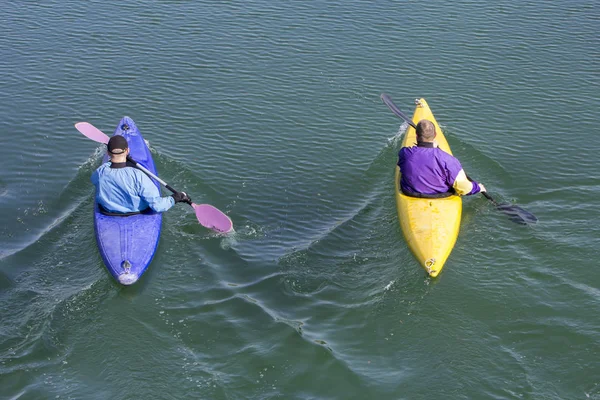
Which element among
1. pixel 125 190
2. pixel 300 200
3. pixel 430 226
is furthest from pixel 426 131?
pixel 125 190

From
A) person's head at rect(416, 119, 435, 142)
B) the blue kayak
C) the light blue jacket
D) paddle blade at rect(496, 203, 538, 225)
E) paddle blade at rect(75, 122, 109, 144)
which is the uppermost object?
person's head at rect(416, 119, 435, 142)

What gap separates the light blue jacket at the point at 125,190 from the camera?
30.7 ft

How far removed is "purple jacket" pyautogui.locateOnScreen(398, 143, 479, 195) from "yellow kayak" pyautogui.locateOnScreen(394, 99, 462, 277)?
15cm

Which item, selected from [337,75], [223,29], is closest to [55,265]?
[337,75]

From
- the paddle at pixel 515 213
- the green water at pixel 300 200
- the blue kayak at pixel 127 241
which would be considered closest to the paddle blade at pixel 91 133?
the green water at pixel 300 200

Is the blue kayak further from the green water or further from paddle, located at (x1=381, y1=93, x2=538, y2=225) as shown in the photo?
paddle, located at (x1=381, y1=93, x2=538, y2=225)

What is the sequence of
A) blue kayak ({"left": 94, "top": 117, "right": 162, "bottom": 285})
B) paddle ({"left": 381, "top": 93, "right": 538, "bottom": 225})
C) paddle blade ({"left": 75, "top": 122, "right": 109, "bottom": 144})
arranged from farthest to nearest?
paddle blade ({"left": 75, "top": 122, "right": 109, "bottom": 144}) → paddle ({"left": 381, "top": 93, "right": 538, "bottom": 225}) → blue kayak ({"left": 94, "top": 117, "right": 162, "bottom": 285})

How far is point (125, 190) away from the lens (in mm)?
9500

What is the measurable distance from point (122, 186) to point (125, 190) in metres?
0.08

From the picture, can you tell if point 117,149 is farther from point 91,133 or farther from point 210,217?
point 91,133

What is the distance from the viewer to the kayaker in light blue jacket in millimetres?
9320

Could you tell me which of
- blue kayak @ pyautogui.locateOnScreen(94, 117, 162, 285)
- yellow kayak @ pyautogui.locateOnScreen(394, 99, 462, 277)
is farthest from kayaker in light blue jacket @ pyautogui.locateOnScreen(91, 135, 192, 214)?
yellow kayak @ pyautogui.locateOnScreen(394, 99, 462, 277)

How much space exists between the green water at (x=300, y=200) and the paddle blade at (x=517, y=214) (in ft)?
0.42

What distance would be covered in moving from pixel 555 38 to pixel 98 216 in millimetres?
10714
